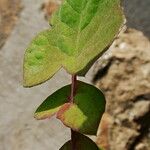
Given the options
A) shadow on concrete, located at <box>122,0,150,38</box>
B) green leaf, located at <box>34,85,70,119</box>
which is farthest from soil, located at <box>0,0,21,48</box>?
green leaf, located at <box>34,85,70,119</box>

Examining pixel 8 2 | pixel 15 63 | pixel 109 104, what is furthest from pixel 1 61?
pixel 109 104

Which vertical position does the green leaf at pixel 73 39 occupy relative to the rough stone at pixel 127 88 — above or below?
above

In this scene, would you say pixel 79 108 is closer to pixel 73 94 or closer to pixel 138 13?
pixel 73 94

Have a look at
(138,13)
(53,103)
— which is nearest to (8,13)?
(138,13)

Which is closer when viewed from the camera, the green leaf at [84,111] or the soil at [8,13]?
the green leaf at [84,111]

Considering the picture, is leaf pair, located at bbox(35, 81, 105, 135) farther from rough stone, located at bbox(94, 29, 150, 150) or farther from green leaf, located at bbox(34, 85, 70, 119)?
rough stone, located at bbox(94, 29, 150, 150)

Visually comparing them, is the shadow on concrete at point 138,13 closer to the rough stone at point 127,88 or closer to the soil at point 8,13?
the rough stone at point 127,88

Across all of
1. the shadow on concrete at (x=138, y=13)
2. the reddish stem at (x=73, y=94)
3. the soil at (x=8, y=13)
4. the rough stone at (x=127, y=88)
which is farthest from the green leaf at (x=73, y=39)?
the soil at (x=8, y=13)
